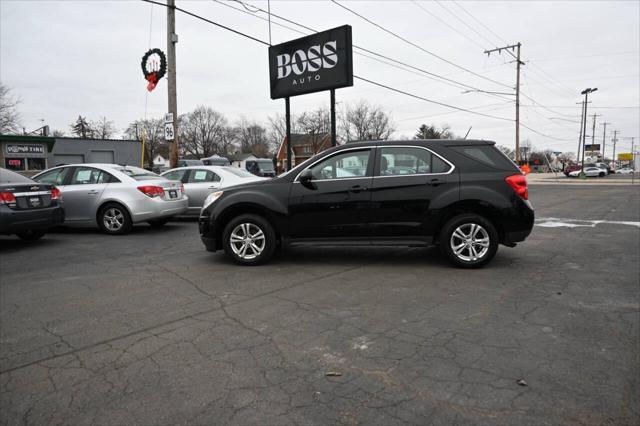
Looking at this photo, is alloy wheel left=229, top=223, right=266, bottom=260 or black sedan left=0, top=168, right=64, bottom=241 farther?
black sedan left=0, top=168, right=64, bottom=241

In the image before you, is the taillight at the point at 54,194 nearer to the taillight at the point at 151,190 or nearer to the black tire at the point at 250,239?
the taillight at the point at 151,190

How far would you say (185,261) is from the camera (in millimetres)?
6543

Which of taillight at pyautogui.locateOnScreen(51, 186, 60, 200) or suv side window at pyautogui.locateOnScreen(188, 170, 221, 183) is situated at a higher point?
suv side window at pyautogui.locateOnScreen(188, 170, 221, 183)

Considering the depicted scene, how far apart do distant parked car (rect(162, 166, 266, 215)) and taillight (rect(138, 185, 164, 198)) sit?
65.7 inches

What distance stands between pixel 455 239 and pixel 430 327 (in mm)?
2290

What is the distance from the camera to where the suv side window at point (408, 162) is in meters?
5.86

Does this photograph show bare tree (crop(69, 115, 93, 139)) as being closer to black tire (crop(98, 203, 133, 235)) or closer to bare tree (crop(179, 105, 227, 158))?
bare tree (crop(179, 105, 227, 158))

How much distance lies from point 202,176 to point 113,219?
8.66ft

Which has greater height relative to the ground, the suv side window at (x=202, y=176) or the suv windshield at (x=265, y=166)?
the suv windshield at (x=265, y=166)

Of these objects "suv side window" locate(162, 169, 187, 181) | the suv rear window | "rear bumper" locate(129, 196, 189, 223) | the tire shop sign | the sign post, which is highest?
the sign post

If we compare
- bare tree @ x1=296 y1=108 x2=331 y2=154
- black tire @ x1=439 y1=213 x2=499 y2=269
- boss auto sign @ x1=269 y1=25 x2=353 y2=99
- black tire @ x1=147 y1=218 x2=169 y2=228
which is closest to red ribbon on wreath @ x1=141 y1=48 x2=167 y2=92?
boss auto sign @ x1=269 y1=25 x2=353 y2=99

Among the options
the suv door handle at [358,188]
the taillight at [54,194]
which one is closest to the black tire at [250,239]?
the suv door handle at [358,188]

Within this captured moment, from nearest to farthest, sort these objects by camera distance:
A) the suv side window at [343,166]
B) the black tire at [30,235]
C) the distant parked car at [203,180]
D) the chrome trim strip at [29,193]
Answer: the suv side window at [343,166]
the chrome trim strip at [29,193]
the black tire at [30,235]
the distant parked car at [203,180]

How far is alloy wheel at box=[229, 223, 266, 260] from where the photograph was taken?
612 centimetres
